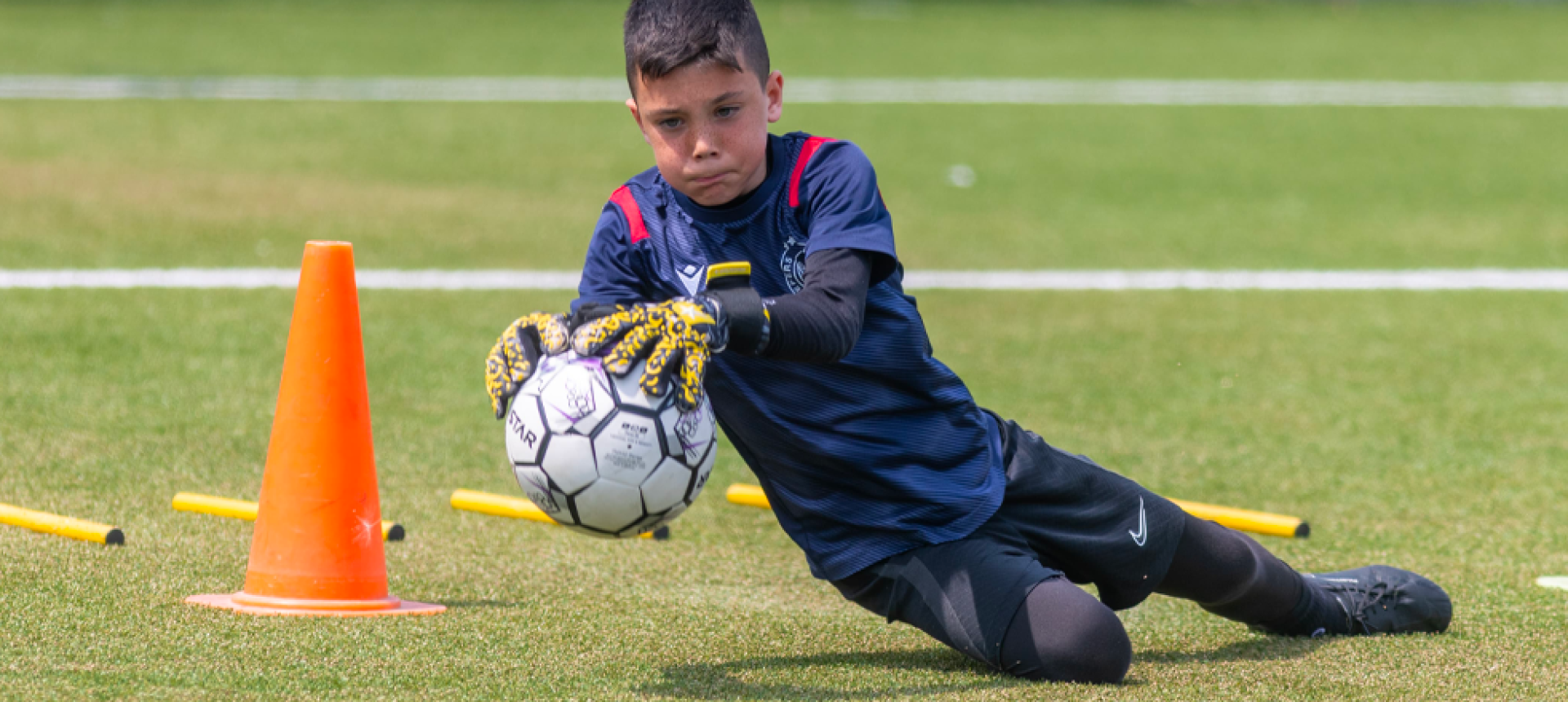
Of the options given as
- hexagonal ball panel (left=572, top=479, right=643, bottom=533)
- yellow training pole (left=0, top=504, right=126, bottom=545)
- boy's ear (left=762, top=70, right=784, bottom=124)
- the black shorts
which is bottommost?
yellow training pole (left=0, top=504, right=126, bottom=545)

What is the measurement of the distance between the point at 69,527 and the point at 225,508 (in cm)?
45

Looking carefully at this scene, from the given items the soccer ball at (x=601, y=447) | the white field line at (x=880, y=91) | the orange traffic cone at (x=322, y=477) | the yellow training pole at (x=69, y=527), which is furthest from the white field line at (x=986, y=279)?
the white field line at (x=880, y=91)

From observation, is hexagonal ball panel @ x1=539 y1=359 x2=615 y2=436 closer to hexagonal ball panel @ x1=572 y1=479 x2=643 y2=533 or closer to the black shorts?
hexagonal ball panel @ x1=572 y1=479 x2=643 y2=533

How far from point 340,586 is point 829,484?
3.44ft

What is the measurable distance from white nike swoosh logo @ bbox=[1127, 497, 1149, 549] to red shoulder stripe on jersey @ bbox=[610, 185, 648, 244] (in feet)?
3.76

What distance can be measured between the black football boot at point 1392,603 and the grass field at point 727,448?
0.07 meters

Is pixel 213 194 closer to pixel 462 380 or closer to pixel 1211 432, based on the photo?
pixel 462 380

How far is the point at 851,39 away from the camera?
19.2 metres

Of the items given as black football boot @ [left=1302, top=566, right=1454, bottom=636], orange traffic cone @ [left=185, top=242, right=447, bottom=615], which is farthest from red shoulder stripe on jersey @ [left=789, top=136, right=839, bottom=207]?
black football boot @ [left=1302, top=566, right=1454, bottom=636]

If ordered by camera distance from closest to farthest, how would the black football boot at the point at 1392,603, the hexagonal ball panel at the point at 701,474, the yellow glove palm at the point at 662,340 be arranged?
the yellow glove palm at the point at 662,340 → the hexagonal ball panel at the point at 701,474 → the black football boot at the point at 1392,603

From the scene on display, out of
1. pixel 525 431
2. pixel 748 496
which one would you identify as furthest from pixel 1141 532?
pixel 748 496

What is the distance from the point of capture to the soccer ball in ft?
9.73

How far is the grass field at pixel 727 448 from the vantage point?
3.40m

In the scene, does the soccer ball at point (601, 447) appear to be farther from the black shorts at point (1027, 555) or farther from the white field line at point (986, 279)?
the white field line at point (986, 279)
